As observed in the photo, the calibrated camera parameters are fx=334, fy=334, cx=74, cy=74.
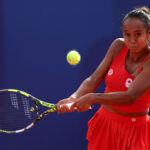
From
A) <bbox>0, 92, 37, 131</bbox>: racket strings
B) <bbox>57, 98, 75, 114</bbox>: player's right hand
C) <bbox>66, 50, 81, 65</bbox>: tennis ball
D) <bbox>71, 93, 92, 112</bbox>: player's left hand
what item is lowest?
<bbox>0, 92, 37, 131</bbox>: racket strings

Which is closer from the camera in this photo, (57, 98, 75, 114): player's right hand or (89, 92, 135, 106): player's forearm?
(89, 92, 135, 106): player's forearm

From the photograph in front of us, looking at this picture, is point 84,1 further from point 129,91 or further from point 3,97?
point 129,91

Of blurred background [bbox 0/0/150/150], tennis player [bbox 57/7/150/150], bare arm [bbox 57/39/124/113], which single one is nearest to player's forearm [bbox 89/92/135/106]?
tennis player [bbox 57/7/150/150]

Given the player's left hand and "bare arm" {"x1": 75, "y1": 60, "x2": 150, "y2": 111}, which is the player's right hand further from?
"bare arm" {"x1": 75, "y1": 60, "x2": 150, "y2": 111}

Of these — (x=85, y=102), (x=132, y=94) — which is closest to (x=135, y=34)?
(x=132, y=94)

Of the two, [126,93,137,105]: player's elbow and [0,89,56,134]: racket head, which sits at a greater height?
[126,93,137,105]: player's elbow

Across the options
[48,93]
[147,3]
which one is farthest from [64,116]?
[147,3]

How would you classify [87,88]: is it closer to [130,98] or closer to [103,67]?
[103,67]

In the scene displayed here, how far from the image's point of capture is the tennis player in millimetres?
1833

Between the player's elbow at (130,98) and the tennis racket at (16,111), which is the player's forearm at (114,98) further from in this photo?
the tennis racket at (16,111)

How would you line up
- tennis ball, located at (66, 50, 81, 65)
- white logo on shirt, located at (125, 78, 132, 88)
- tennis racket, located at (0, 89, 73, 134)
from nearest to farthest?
white logo on shirt, located at (125, 78, 132, 88)
tennis racket, located at (0, 89, 73, 134)
tennis ball, located at (66, 50, 81, 65)

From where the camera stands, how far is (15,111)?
268cm

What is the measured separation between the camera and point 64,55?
2916mm

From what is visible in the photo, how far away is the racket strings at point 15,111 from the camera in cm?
258
